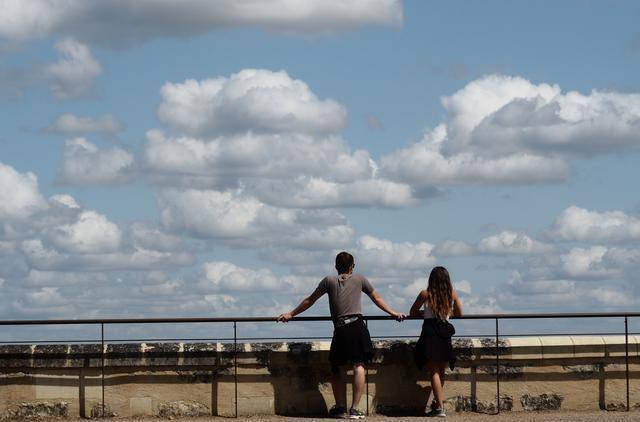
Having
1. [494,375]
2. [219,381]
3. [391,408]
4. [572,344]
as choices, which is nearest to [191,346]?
[219,381]

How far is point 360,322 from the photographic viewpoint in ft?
40.8

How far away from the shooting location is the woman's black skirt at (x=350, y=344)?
12344 millimetres

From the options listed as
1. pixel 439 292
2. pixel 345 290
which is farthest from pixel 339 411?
pixel 439 292

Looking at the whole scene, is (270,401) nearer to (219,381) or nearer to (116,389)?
(219,381)

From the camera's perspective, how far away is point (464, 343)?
1327 centimetres

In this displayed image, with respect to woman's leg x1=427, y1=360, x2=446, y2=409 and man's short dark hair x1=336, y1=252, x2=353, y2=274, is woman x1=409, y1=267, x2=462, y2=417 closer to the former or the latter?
woman's leg x1=427, y1=360, x2=446, y2=409

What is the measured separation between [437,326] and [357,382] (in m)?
1.05

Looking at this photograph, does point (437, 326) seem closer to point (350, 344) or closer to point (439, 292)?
point (439, 292)

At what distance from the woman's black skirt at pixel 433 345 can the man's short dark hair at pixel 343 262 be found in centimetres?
107

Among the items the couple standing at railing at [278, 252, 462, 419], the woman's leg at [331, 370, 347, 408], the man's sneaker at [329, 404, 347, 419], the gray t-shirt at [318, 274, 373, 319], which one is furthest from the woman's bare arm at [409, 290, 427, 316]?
the man's sneaker at [329, 404, 347, 419]

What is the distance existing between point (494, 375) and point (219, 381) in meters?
3.11

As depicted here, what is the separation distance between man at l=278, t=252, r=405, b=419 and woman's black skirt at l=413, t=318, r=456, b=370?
34 cm

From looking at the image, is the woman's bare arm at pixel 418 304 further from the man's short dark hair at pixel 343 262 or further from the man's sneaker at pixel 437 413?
the man's sneaker at pixel 437 413

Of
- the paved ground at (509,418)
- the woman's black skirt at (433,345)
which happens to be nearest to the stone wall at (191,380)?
the paved ground at (509,418)
